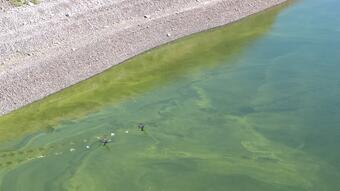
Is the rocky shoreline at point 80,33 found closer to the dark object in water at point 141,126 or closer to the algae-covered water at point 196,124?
the algae-covered water at point 196,124

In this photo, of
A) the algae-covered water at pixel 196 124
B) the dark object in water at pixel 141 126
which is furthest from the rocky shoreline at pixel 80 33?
the dark object in water at pixel 141 126

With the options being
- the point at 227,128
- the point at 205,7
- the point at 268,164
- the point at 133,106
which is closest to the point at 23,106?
the point at 133,106

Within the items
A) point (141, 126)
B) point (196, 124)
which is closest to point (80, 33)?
point (141, 126)

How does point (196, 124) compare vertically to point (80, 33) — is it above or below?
below

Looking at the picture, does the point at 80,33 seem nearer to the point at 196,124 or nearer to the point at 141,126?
the point at 141,126

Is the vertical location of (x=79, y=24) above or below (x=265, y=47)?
above

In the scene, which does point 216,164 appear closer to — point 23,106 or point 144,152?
point 144,152

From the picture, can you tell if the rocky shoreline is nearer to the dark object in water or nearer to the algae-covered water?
the algae-covered water
